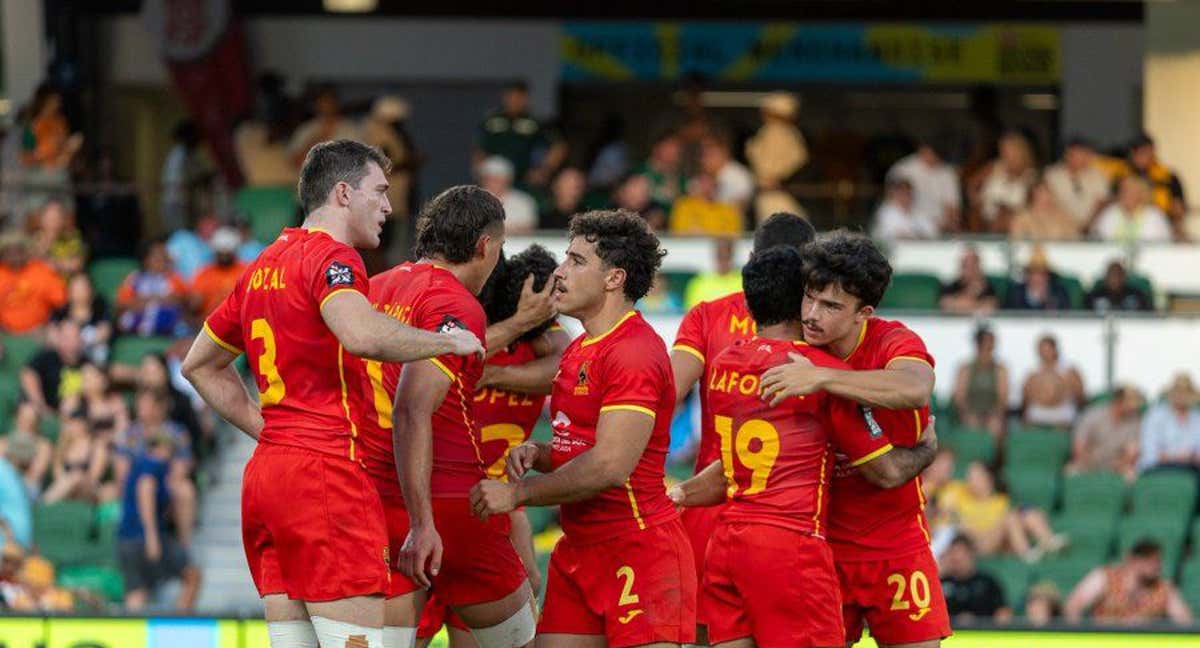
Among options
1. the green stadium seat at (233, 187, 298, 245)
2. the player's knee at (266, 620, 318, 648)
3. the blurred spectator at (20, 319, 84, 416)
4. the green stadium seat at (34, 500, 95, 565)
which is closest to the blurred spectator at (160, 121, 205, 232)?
the green stadium seat at (233, 187, 298, 245)

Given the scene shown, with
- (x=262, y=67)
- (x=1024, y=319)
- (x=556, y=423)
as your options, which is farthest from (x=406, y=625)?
(x=262, y=67)

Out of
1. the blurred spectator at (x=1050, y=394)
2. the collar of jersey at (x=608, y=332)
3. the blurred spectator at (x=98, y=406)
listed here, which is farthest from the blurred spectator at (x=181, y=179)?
the collar of jersey at (x=608, y=332)

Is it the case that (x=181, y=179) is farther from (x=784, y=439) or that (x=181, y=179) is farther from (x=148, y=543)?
(x=784, y=439)

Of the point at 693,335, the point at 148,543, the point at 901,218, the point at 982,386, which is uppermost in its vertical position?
the point at 901,218

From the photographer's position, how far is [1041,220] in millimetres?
16406

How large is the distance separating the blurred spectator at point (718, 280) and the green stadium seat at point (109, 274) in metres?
4.54

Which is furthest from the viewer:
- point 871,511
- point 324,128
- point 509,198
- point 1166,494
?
point 324,128

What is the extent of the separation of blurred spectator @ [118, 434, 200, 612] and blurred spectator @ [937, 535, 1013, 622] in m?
4.84

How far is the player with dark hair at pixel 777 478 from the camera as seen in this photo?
6.61 metres

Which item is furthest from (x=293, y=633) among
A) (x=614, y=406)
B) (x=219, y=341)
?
(x=614, y=406)

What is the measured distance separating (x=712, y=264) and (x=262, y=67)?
6.21 m

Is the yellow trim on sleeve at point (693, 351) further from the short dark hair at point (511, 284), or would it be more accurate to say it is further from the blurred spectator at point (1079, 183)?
the blurred spectator at point (1079, 183)

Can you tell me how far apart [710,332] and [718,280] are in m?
7.46

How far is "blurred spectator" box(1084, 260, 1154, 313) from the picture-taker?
15.5 meters
